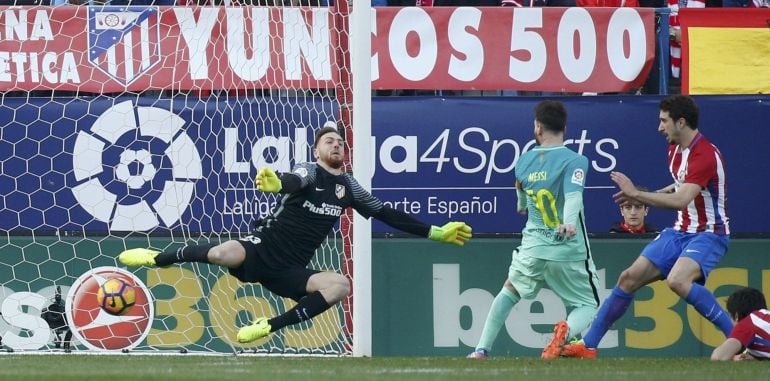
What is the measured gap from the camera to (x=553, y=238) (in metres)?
9.22

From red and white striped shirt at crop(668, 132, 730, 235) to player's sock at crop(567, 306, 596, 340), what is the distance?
0.80 meters

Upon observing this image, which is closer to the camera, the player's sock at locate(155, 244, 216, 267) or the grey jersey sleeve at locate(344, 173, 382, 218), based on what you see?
the player's sock at locate(155, 244, 216, 267)

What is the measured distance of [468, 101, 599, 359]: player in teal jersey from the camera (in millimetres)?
9172

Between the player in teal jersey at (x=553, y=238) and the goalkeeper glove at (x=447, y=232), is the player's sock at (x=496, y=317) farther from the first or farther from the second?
the goalkeeper glove at (x=447, y=232)

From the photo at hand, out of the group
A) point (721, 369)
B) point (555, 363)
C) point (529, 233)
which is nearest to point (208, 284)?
point (529, 233)

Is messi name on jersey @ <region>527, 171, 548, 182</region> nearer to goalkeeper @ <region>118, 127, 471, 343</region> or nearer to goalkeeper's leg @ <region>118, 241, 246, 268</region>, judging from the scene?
goalkeeper @ <region>118, 127, 471, 343</region>

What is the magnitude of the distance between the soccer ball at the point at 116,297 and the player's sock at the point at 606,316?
3.25 m

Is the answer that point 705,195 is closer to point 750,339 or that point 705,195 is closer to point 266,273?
point 750,339

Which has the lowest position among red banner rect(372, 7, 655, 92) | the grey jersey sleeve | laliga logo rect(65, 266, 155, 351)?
laliga logo rect(65, 266, 155, 351)

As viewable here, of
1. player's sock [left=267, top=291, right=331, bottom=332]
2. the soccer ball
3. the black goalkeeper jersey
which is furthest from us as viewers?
the soccer ball

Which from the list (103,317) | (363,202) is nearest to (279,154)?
(103,317)

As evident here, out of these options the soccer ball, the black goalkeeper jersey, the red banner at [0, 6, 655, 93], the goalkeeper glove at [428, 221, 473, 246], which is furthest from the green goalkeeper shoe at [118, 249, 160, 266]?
the red banner at [0, 6, 655, 93]

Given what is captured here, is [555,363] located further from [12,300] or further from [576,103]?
[12,300]

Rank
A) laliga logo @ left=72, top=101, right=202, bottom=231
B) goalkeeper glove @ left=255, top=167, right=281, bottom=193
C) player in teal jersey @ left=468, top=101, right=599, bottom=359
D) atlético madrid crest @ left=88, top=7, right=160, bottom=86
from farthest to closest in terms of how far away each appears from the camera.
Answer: laliga logo @ left=72, top=101, right=202, bottom=231 < atlético madrid crest @ left=88, top=7, right=160, bottom=86 < player in teal jersey @ left=468, top=101, right=599, bottom=359 < goalkeeper glove @ left=255, top=167, right=281, bottom=193
